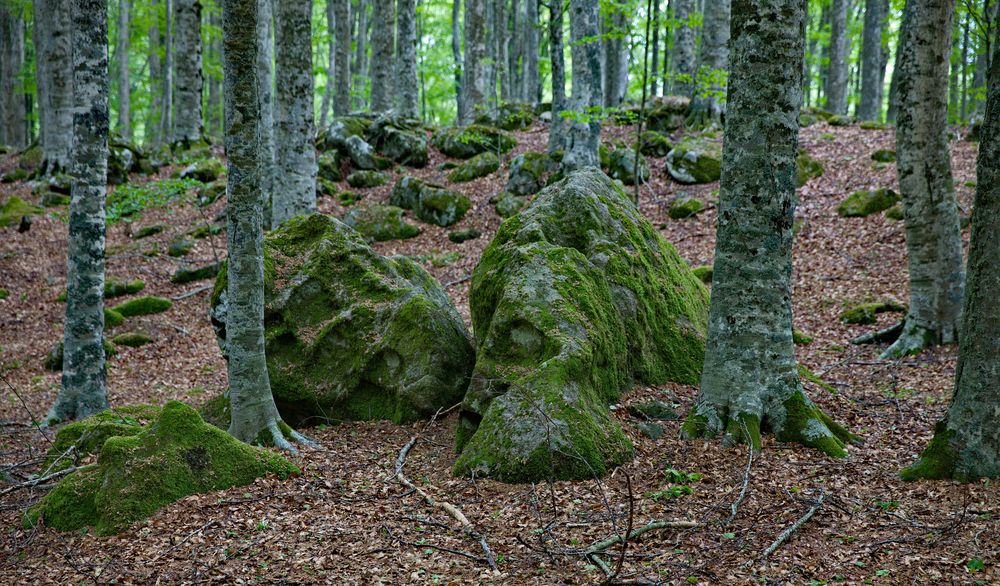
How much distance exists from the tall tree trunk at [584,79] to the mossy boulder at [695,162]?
2.35 meters

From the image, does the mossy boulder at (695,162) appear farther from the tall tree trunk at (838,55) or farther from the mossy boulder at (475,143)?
the tall tree trunk at (838,55)

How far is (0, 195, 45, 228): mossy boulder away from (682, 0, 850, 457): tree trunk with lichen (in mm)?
18346

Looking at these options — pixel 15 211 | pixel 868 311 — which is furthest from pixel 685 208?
pixel 15 211

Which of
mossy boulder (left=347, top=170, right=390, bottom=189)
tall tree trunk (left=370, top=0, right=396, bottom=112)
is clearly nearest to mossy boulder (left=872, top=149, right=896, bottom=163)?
mossy boulder (left=347, top=170, right=390, bottom=189)

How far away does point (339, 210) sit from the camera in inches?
660

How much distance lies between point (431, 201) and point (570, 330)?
10.8 meters

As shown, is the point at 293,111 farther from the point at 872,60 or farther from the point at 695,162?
the point at 872,60

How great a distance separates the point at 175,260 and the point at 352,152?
20.0 ft

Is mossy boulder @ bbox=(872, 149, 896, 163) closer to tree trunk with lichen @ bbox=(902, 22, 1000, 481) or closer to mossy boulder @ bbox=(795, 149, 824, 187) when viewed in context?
mossy boulder @ bbox=(795, 149, 824, 187)

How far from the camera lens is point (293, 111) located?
12617 mm

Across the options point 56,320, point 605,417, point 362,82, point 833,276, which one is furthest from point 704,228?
point 362,82

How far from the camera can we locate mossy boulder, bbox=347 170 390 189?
1831 cm

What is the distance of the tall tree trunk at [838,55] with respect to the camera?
21.2 m

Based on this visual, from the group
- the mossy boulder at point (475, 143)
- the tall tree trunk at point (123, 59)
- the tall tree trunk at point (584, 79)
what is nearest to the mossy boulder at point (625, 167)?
the tall tree trunk at point (584, 79)
